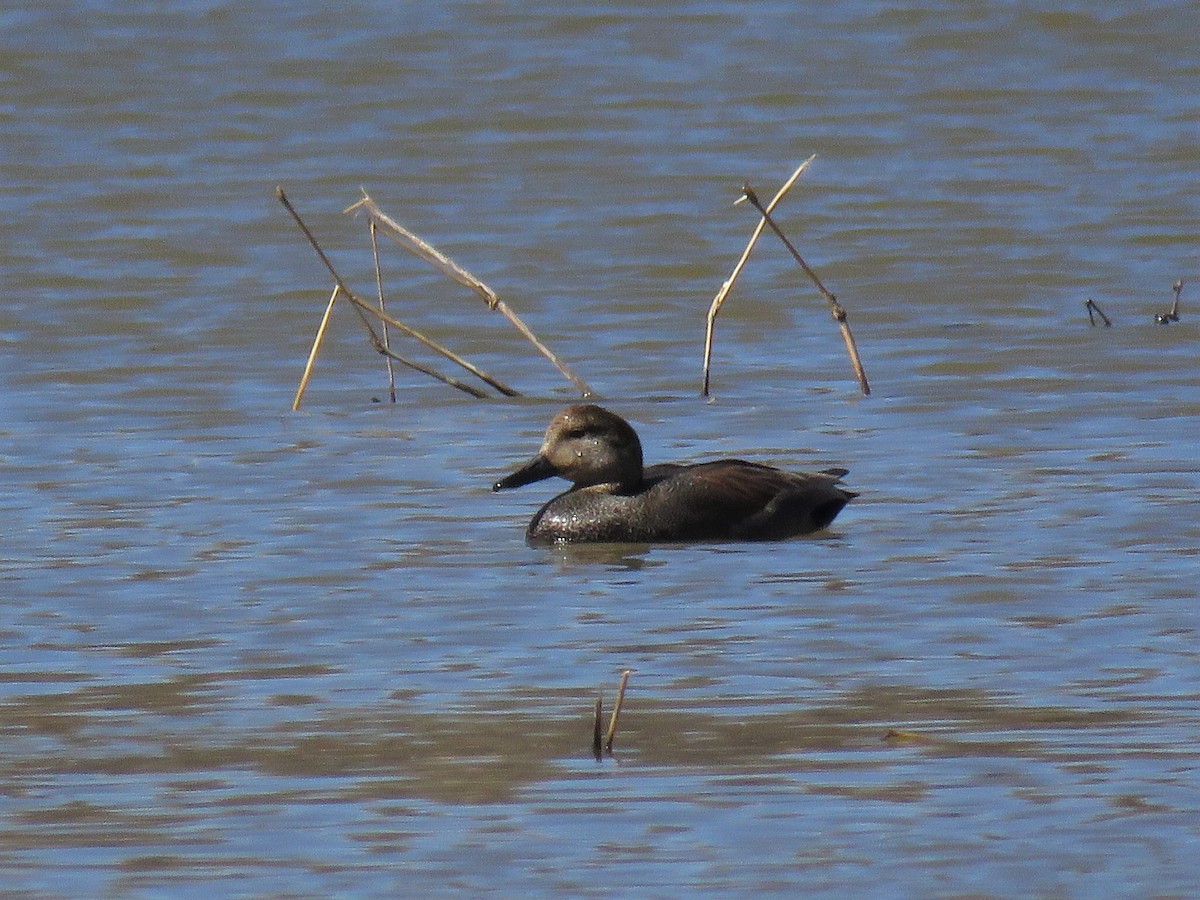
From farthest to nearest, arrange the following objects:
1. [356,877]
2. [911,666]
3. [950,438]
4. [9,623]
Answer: [950,438]
[9,623]
[911,666]
[356,877]

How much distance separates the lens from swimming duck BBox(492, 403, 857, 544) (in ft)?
28.9

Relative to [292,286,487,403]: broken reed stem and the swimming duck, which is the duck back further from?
[292,286,487,403]: broken reed stem

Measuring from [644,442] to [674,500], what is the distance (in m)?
1.83

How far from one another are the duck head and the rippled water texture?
31 centimetres

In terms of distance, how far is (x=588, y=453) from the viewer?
9.20 meters

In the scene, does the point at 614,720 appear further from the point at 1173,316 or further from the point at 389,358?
the point at 1173,316

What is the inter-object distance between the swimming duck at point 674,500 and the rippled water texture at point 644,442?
0.10 meters

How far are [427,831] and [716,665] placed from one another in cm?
157

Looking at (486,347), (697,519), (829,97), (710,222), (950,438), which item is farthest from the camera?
(829,97)

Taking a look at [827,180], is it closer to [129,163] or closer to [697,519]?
[129,163]

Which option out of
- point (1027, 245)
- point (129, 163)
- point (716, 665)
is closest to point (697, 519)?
point (716, 665)

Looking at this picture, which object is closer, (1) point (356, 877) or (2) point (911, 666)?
(1) point (356, 877)

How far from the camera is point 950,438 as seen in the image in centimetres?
1031

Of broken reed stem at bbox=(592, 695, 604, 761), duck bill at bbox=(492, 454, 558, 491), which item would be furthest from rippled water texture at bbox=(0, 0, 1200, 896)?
duck bill at bbox=(492, 454, 558, 491)
